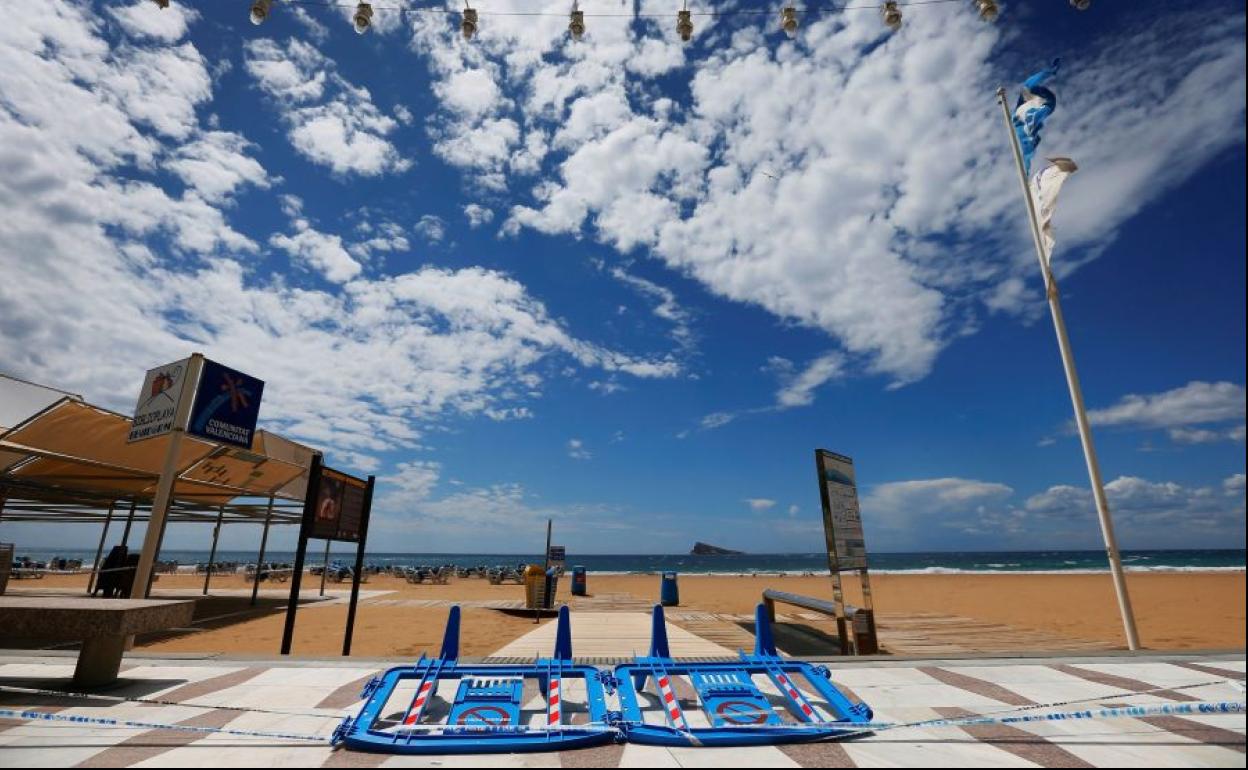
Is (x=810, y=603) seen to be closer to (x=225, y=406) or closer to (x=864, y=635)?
(x=864, y=635)

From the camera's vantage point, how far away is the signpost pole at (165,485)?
774 cm

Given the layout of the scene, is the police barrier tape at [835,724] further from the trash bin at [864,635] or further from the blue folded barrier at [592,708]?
the trash bin at [864,635]

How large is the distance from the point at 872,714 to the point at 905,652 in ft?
16.4

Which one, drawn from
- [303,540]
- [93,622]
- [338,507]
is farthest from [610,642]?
[93,622]

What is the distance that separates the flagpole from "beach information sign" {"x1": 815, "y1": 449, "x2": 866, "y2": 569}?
3078 millimetres

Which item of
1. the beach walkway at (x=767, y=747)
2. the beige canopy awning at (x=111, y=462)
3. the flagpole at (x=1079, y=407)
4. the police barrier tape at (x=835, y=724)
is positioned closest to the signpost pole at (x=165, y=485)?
the beige canopy awning at (x=111, y=462)

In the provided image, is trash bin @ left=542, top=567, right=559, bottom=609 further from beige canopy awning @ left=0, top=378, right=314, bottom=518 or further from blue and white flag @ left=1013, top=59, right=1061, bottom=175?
blue and white flag @ left=1013, top=59, right=1061, bottom=175

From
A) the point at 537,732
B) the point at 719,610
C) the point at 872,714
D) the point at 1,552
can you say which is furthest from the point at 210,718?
the point at 1,552

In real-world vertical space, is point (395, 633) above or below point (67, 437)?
below

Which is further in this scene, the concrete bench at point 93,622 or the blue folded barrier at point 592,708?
the concrete bench at point 93,622

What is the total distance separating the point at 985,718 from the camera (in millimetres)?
4395

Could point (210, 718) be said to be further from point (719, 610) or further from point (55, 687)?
point (719, 610)

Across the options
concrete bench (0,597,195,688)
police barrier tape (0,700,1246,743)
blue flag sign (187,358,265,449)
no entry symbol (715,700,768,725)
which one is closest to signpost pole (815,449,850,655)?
police barrier tape (0,700,1246,743)

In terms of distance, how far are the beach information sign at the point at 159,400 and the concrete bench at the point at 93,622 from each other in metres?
3.98
